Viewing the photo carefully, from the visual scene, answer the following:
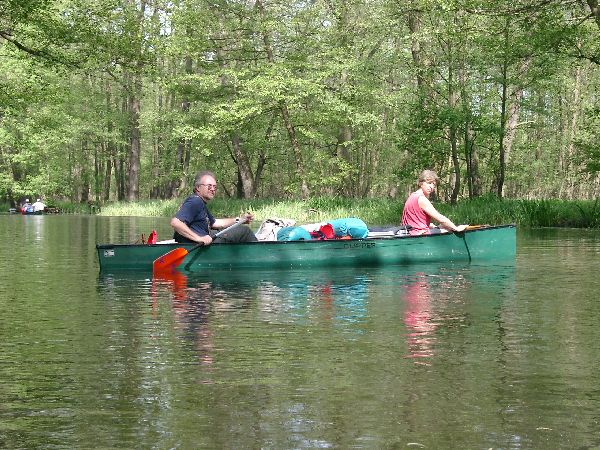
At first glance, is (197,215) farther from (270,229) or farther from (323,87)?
(323,87)

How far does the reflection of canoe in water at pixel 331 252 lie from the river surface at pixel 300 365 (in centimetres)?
136

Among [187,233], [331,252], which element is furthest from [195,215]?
[331,252]

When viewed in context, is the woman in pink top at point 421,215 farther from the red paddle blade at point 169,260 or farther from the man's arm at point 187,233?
the red paddle blade at point 169,260

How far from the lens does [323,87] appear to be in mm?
38438

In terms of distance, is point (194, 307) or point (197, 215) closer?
point (194, 307)

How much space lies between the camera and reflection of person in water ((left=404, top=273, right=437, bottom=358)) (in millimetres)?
6844

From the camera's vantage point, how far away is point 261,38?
4128 centimetres

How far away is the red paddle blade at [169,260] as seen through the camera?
13.2 m

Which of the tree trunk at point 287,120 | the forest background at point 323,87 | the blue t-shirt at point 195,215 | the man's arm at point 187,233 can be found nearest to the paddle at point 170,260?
the man's arm at point 187,233

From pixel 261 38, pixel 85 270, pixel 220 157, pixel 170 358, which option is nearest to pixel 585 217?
pixel 85 270

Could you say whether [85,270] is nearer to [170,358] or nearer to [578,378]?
[170,358]

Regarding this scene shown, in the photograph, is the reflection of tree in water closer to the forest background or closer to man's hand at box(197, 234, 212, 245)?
man's hand at box(197, 234, 212, 245)

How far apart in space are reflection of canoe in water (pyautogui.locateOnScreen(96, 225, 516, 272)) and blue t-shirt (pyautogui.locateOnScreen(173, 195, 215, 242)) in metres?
0.27

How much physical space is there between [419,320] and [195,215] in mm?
5378
